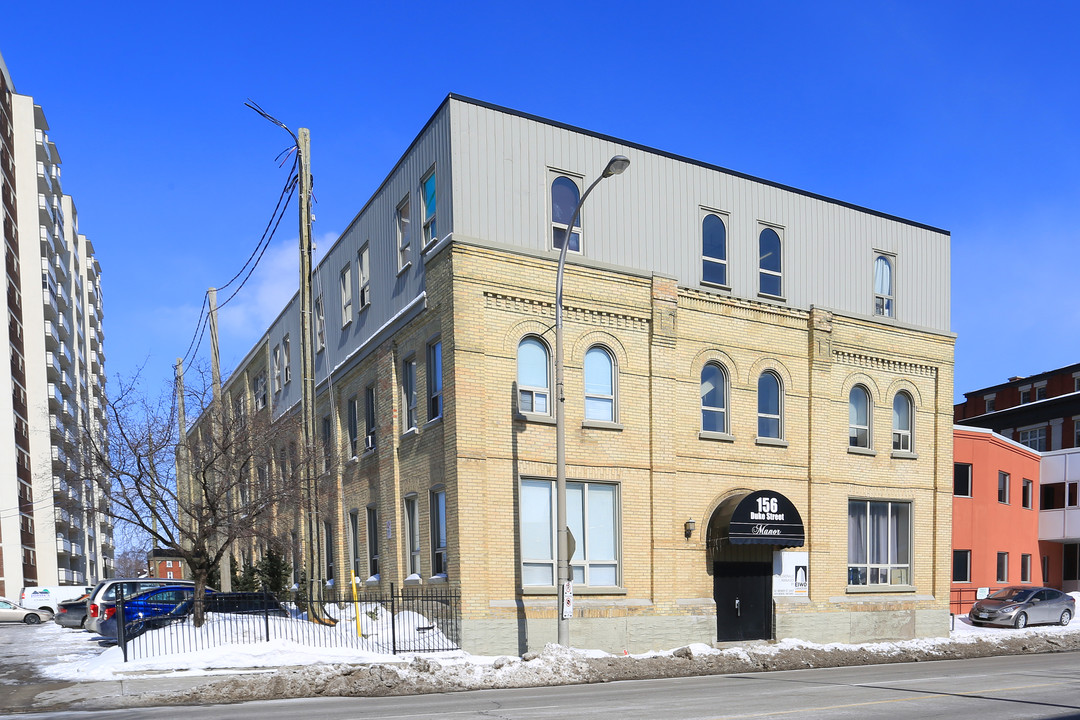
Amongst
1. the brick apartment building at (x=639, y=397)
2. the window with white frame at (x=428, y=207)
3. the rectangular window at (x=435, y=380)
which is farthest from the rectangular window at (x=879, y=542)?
the window with white frame at (x=428, y=207)

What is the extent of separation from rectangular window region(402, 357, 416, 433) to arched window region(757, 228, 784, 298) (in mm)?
9336

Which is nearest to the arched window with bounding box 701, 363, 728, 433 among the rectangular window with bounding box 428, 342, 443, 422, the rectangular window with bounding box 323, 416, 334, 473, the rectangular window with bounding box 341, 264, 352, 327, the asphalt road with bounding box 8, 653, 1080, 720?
the rectangular window with bounding box 428, 342, 443, 422

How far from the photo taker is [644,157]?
2306 cm

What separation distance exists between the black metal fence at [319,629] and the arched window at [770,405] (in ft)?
30.8

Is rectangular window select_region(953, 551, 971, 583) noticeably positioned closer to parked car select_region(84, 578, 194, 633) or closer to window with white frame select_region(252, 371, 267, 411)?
parked car select_region(84, 578, 194, 633)

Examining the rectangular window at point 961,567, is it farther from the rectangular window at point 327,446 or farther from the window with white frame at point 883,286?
the rectangular window at point 327,446

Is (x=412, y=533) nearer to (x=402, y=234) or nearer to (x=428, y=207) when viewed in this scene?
(x=402, y=234)

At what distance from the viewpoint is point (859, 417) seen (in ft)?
85.6

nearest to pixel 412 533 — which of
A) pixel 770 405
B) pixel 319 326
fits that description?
pixel 770 405

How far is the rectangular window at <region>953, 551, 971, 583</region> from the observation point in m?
35.8

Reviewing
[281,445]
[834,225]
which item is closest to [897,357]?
[834,225]

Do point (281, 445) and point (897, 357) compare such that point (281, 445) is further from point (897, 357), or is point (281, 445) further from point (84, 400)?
point (84, 400)

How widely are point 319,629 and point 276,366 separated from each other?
1775 cm

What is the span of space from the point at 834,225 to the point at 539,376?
10293 millimetres
